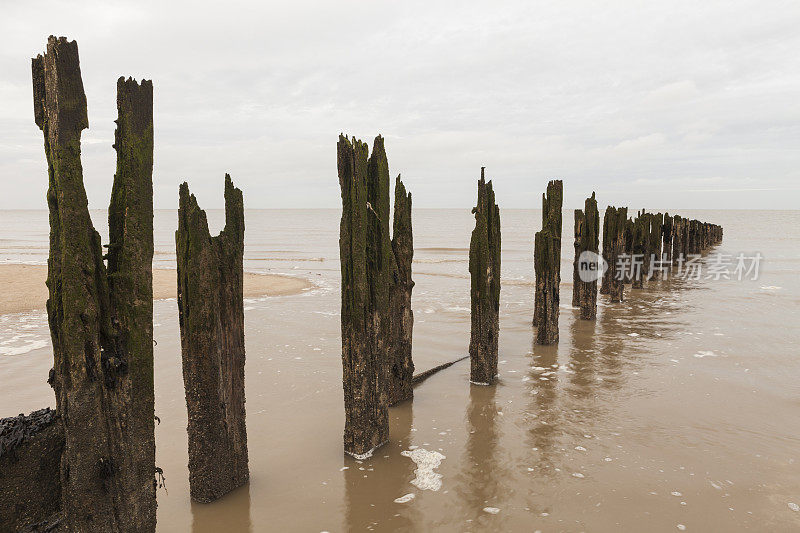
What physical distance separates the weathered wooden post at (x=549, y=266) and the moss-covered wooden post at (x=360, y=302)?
172 inches

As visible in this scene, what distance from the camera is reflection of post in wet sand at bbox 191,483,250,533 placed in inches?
141

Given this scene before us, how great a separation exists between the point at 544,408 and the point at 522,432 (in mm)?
807

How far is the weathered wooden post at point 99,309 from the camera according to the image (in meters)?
2.37

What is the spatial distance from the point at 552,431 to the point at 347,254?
2.85 meters

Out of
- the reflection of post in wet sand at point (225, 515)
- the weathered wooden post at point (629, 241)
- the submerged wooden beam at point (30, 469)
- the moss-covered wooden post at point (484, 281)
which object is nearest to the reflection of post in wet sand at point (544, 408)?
the moss-covered wooden post at point (484, 281)

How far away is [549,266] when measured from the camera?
27.7 feet

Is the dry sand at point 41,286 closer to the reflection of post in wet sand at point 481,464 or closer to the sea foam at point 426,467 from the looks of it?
the reflection of post in wet sand at point 481,464

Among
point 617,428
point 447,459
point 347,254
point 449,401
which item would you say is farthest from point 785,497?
point 347,254

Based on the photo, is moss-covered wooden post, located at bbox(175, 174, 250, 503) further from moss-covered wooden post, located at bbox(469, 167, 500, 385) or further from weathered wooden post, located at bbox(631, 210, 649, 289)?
weathered wooden post, located at bbox(631, 210, 649, 289)

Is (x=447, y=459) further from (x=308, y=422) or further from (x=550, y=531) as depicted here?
(x=308, y=422)

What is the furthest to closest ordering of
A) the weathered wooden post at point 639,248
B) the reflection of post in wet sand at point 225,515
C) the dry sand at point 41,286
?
1. the weathered wooden post at point 639,248
2. the dry sand at point 41,286
3. the reflection of post in wet sand at point 225,515

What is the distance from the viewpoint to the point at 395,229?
5730 millimetres
